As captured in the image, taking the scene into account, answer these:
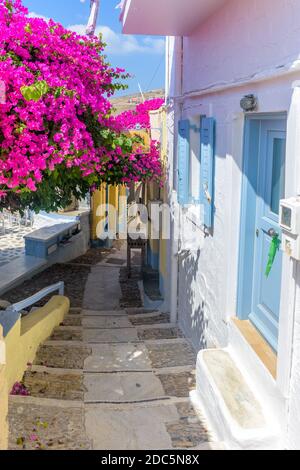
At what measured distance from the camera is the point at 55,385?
16.8 ft

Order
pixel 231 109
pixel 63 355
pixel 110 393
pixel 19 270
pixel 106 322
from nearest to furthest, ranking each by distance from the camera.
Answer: pixel 231 109, pixel 110 393, pixel 63 355, pixel 106 322, pixel 19 270

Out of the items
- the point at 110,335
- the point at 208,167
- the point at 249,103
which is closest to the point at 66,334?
the point at 110,335

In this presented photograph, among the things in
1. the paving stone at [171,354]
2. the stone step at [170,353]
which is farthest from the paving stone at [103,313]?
the paving stone at [171,354]

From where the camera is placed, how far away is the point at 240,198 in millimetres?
4766

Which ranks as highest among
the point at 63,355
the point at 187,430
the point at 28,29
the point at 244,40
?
the point at 28,29

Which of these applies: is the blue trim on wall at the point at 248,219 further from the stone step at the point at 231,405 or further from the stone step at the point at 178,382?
the stone step at the point at 178,382

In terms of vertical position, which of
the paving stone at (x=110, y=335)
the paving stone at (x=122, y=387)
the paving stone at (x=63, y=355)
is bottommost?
the paving stone at (x=110, y=335)

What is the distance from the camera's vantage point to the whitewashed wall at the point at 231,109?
3.33m

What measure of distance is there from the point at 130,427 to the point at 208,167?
2873 mm

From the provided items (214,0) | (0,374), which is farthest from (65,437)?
(214,0)

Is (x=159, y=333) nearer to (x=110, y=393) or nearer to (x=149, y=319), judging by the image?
(x=149, y=319)

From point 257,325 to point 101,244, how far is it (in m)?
12.6

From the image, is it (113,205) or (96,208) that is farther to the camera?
(113,205)

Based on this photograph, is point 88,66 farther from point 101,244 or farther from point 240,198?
point 101,244
